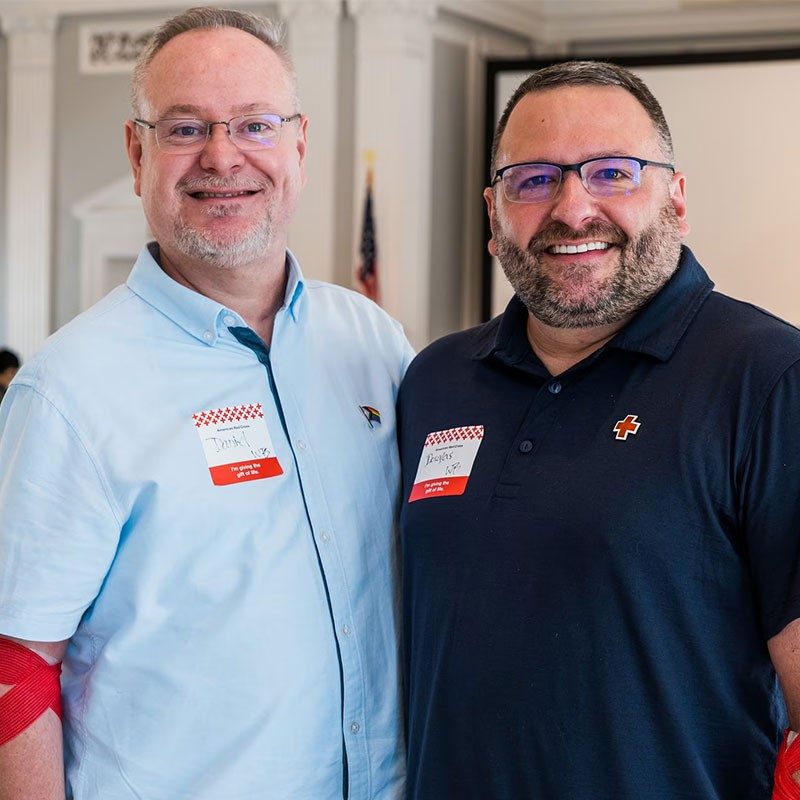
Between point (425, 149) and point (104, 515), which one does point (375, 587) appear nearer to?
point (104, 515)

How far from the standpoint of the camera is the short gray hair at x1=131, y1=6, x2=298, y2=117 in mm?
2072

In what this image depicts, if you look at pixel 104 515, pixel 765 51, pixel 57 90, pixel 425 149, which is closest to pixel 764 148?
pixel 765 51

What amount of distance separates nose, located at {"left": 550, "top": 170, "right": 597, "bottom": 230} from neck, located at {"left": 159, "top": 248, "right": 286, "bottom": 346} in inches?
19.6

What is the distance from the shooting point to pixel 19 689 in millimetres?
1821

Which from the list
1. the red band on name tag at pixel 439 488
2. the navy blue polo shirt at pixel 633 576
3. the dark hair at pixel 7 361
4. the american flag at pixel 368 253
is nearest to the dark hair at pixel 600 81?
the navy blue polo shirt at pixel 633 576

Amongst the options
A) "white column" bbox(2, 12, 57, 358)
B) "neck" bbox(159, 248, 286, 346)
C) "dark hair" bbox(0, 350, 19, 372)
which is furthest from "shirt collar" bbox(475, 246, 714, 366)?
"white column" bbox(2, 12, 57, 358)

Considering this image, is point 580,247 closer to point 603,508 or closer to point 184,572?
point 603,508

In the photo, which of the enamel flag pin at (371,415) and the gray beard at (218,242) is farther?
the enamel flag pin at (371,415)

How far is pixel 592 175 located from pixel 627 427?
41 centimetres

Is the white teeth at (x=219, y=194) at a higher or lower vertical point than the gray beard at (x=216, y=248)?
higher

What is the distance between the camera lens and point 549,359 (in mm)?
1998

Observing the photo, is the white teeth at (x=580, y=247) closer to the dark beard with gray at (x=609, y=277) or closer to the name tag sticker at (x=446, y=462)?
the dark beard with gray at (x=609, y=277)

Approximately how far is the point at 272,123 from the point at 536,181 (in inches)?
17.9

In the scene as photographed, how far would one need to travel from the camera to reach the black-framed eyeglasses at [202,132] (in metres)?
2.03
